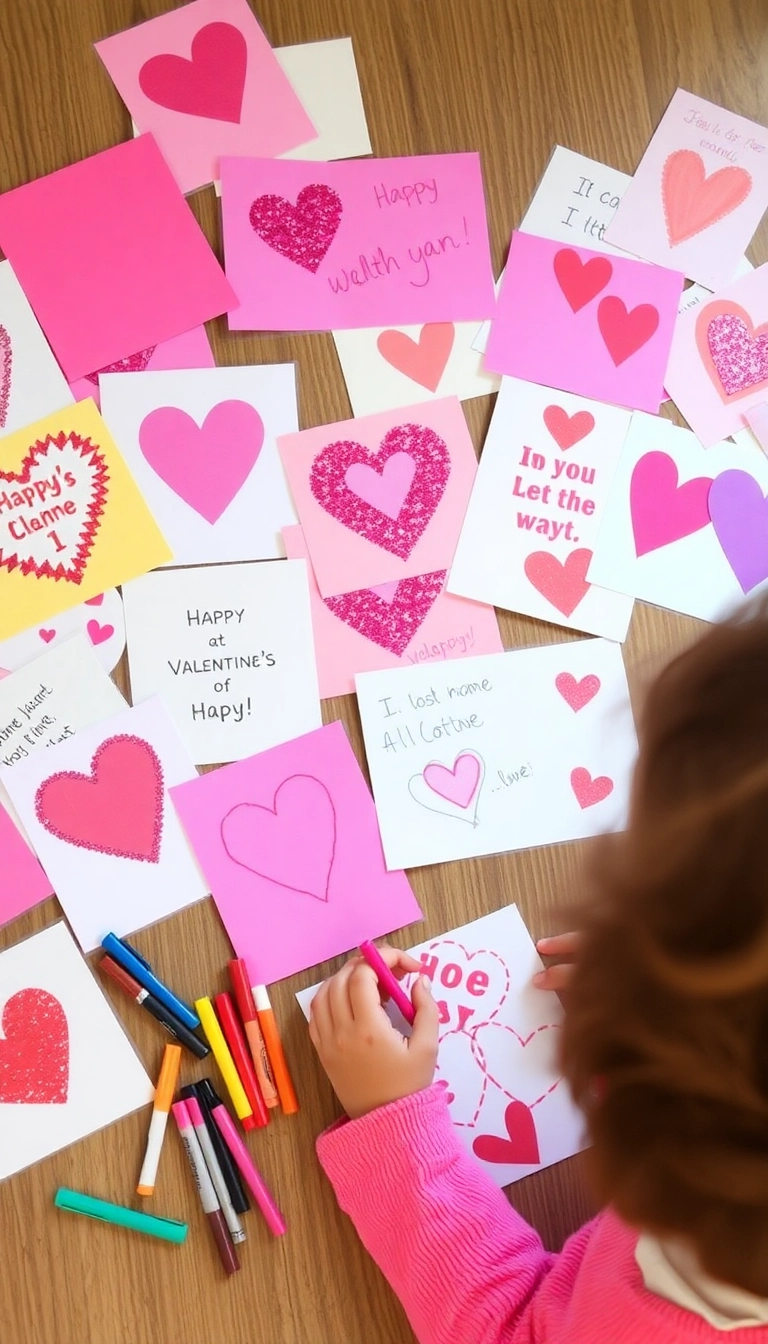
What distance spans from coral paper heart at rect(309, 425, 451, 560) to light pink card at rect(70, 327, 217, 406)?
0.12 metres

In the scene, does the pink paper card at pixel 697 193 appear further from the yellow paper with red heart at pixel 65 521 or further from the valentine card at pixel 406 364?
the yellow paper with red heart at pixel 65 521

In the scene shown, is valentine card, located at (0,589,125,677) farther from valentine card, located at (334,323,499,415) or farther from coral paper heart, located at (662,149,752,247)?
coral paper heart, located at (662,149,752,247)

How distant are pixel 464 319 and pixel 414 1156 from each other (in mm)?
618

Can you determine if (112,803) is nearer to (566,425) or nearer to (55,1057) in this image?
(55,1057)

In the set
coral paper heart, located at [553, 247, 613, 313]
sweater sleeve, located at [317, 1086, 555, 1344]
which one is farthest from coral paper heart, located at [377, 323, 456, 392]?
sweater sleeve, located at [317, 1086, 555, 1344]

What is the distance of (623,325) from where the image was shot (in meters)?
0.84

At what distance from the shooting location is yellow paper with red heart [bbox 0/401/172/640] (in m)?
0.80

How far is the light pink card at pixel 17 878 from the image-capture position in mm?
792

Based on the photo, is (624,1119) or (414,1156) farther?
(414,1156)

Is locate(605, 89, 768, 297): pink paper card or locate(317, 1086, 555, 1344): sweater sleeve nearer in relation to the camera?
locate(317, 1086, 555, 1344): sweater sleeve

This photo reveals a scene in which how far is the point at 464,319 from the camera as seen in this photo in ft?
Result: 2.74

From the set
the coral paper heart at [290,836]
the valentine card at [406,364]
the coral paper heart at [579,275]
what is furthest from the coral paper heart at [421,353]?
Result: the coral paper heart at [290,836]

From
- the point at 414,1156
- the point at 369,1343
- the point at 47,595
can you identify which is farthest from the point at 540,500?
the point at 369,1343

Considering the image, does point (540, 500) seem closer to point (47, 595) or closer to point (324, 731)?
point (324, 731)
